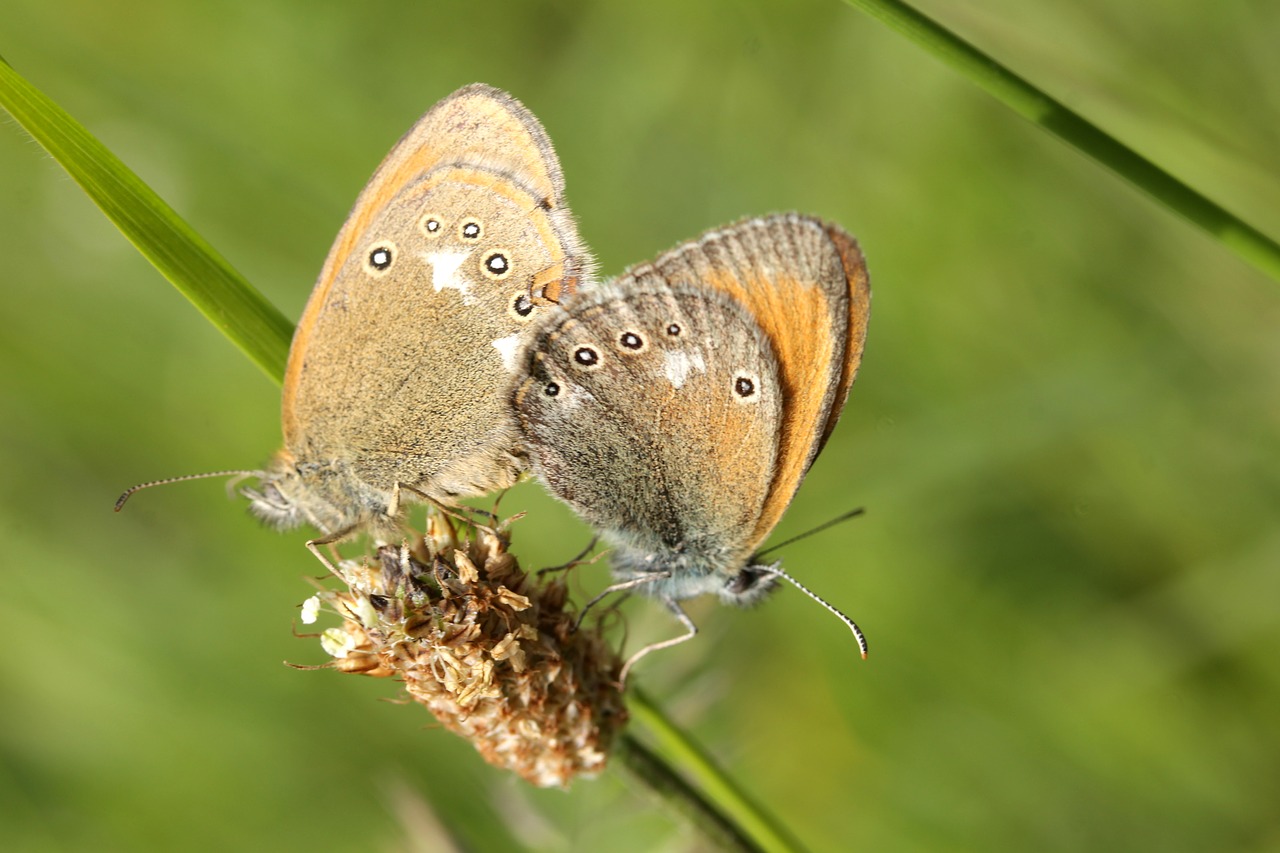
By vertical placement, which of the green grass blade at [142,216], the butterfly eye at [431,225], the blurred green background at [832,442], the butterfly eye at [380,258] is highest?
the green grass blade at [142,216]

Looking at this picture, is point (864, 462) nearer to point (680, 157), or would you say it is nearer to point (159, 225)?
point (680, 157)

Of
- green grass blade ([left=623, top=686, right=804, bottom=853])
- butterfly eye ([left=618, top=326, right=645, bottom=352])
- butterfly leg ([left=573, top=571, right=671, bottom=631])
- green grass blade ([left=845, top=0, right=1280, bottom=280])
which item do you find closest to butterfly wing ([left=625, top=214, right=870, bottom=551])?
butterfly eye ([left=618, top=326, right=645, bottom=352])

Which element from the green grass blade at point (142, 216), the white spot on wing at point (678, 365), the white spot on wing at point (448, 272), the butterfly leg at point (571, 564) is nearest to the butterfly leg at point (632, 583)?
the butterfly leg at point (571, 564)

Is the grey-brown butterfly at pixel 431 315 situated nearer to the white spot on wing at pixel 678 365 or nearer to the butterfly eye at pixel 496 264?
the butterfly eye at pixel 496 264

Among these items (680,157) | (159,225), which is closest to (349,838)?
(159,225)

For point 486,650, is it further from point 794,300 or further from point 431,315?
point 794,300

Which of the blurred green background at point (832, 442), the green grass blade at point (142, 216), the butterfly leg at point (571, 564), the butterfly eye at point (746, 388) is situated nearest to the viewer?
the green grass blade at point (142, 216)
